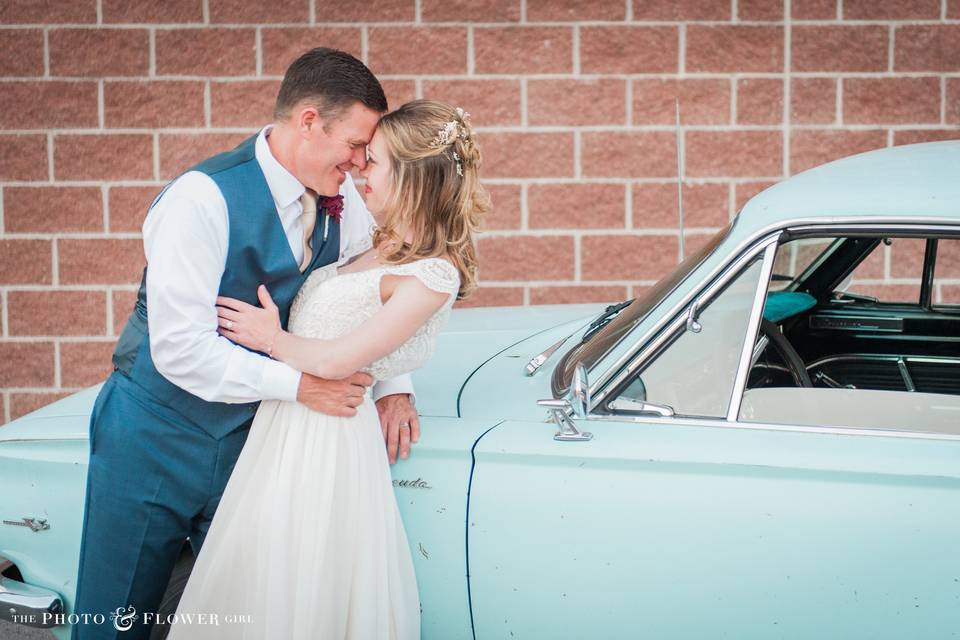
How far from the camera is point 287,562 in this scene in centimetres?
234

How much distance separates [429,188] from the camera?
97.4 inches

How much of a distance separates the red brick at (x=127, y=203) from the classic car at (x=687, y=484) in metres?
Result: 2.54

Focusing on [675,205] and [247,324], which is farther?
[675,205]

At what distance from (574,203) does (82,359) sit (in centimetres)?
252

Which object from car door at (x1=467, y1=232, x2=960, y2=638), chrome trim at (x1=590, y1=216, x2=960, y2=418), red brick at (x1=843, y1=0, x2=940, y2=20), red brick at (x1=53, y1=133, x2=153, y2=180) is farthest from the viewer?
red brick at (x1=53, y1=133, x2=153, y2=180)

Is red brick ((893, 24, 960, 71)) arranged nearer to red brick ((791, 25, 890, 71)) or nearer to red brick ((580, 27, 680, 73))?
red brick ((791, 25, 890, 71))

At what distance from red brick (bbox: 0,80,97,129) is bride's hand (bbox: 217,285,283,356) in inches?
122

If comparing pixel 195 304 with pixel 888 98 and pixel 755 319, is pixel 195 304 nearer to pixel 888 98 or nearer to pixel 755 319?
pixel 755 319

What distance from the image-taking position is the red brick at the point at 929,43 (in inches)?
197

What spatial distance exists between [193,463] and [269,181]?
2.24 ft

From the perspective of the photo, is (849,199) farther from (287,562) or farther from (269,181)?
(287,562)

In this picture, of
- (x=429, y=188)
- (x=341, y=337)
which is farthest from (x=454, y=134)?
(x=341, y=337)

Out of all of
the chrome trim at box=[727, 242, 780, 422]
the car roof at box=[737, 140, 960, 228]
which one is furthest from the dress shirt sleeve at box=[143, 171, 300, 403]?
the car roof at box=[737, 140, 960, 228]

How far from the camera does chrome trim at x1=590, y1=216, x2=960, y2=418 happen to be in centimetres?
229
